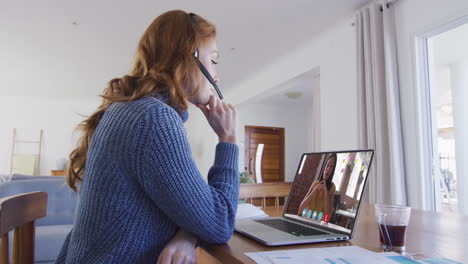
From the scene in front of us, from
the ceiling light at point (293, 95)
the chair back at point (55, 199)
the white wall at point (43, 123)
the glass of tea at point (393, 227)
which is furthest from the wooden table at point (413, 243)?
the white wall at point (43, 123)

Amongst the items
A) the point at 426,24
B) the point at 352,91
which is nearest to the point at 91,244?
the point at 426,24

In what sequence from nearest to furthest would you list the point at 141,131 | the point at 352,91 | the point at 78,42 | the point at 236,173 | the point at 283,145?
the point at 141,131 < the point at 236,173 < the point at 352,91 < the point at 78,42 < the point at 283,145

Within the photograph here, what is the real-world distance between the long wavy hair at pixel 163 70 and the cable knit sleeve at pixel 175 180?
4.0 inches

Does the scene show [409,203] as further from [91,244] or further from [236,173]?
[91,244]

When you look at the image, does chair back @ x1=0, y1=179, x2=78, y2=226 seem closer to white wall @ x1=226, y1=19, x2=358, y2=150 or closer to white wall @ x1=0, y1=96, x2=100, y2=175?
white wall @ x1=226, y1=19, x2=358, y2=150

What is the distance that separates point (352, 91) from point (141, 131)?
10.1ft

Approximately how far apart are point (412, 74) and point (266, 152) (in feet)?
16.6

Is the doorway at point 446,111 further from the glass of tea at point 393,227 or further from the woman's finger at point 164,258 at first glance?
the woman's finger at point 164,258

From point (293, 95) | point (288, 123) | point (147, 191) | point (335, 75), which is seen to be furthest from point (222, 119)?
point (288, 123)

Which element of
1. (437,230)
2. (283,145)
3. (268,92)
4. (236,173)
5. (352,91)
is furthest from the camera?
(283,145)

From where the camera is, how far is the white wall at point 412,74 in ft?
8.40

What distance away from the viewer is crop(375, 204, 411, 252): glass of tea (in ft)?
2.18

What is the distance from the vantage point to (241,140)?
23.9 feet

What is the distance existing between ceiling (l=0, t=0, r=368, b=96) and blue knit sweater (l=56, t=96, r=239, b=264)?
2.67m
